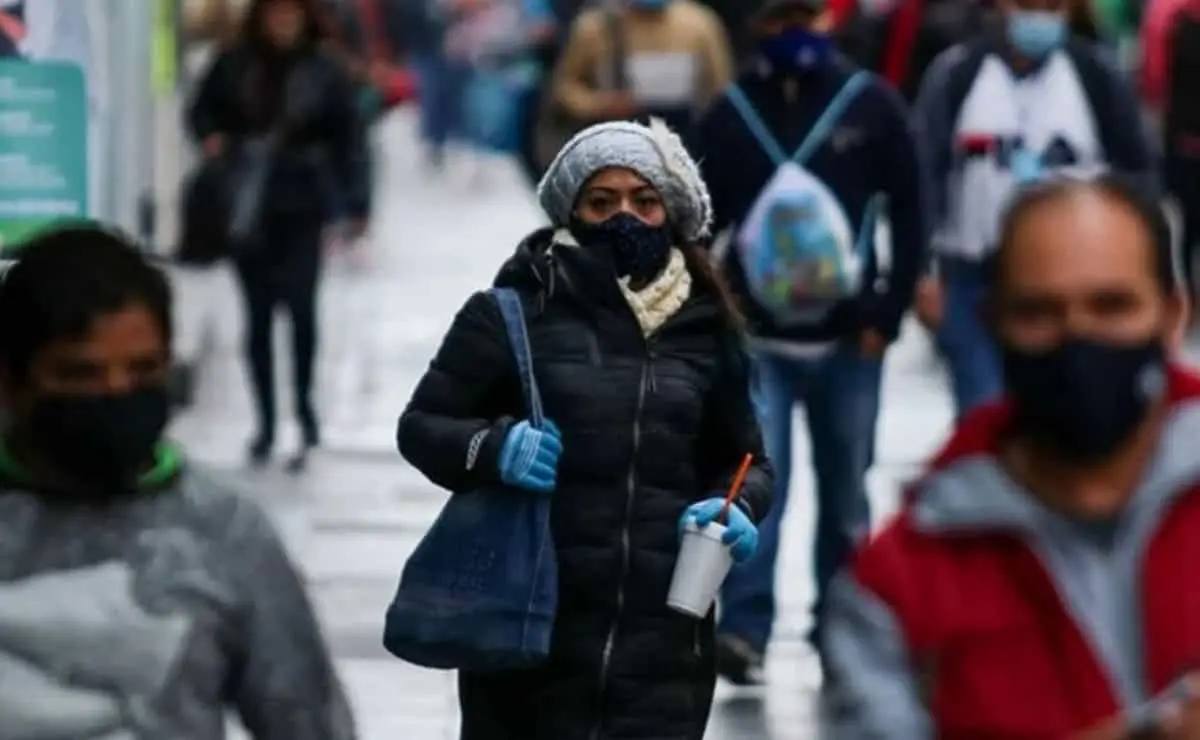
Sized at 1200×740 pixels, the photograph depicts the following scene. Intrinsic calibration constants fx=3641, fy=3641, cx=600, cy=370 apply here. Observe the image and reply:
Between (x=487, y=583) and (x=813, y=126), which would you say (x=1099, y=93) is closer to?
(x=813, y=126)

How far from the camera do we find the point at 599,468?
19.5ft

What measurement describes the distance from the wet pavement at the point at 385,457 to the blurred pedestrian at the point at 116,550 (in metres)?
4.63

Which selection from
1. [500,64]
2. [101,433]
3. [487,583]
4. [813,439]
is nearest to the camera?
[101,433]

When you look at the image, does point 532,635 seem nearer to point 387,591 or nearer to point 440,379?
point 440,379

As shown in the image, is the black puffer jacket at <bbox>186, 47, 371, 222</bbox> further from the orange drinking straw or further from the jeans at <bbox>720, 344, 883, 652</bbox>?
the orange drinking straw

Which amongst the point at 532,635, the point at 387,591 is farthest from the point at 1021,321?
the point at 387,591

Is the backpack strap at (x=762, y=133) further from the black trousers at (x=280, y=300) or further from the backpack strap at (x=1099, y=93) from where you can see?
the black trousers at (x=280, y=300)

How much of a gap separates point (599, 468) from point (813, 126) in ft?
10.6

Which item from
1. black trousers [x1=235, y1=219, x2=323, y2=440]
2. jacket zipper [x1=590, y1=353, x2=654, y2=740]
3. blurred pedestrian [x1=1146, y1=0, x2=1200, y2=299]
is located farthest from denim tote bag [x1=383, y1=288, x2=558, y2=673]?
blurred pedestrian [x1=1146, y1=0, x2=1200, y2=299]

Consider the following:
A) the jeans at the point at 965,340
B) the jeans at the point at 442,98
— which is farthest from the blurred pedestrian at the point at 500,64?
the jeans at the point at 965,340

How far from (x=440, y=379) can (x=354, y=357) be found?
10.3 metres

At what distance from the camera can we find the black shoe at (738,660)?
917cm

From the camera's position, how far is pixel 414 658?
235 inches

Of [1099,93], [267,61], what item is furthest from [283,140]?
[1099,93]
